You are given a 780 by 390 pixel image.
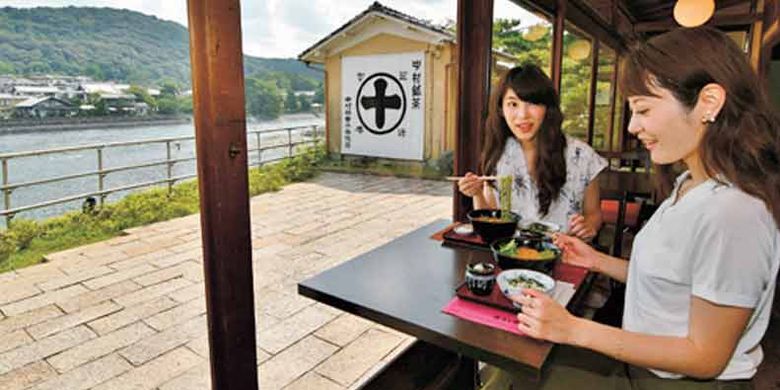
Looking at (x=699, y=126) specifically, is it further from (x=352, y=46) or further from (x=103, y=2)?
(x=352, y=46)

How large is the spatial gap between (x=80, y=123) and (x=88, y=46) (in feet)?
0.90

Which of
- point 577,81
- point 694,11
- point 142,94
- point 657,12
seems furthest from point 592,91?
point 142,94

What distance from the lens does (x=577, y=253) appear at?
1396 mm

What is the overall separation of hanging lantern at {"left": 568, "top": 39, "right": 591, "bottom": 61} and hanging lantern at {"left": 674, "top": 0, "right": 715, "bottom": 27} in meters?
1.04

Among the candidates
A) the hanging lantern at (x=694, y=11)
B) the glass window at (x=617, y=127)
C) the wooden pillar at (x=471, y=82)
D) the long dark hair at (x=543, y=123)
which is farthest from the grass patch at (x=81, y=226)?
the glass window at (x=617, y=127)

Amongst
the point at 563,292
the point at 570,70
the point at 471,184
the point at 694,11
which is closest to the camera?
the point at 563,292

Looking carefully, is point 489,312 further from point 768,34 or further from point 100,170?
point 768,34

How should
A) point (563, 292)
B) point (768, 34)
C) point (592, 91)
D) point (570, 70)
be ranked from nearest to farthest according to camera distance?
point (563, 292) < point (768, 34) < point (570, 70) < point (592, 91)

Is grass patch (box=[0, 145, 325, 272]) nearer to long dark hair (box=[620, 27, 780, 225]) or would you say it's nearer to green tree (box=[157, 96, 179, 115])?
green tree (box=[157, 96, 179, 115])

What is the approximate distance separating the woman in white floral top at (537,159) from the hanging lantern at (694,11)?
2.56m

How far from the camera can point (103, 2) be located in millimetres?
1470

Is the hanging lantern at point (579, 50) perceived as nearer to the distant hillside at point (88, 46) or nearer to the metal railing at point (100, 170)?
the metal railing at point (100, 170)

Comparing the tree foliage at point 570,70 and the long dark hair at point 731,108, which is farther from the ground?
the tree foliage at point 570,70

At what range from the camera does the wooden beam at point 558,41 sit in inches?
141
